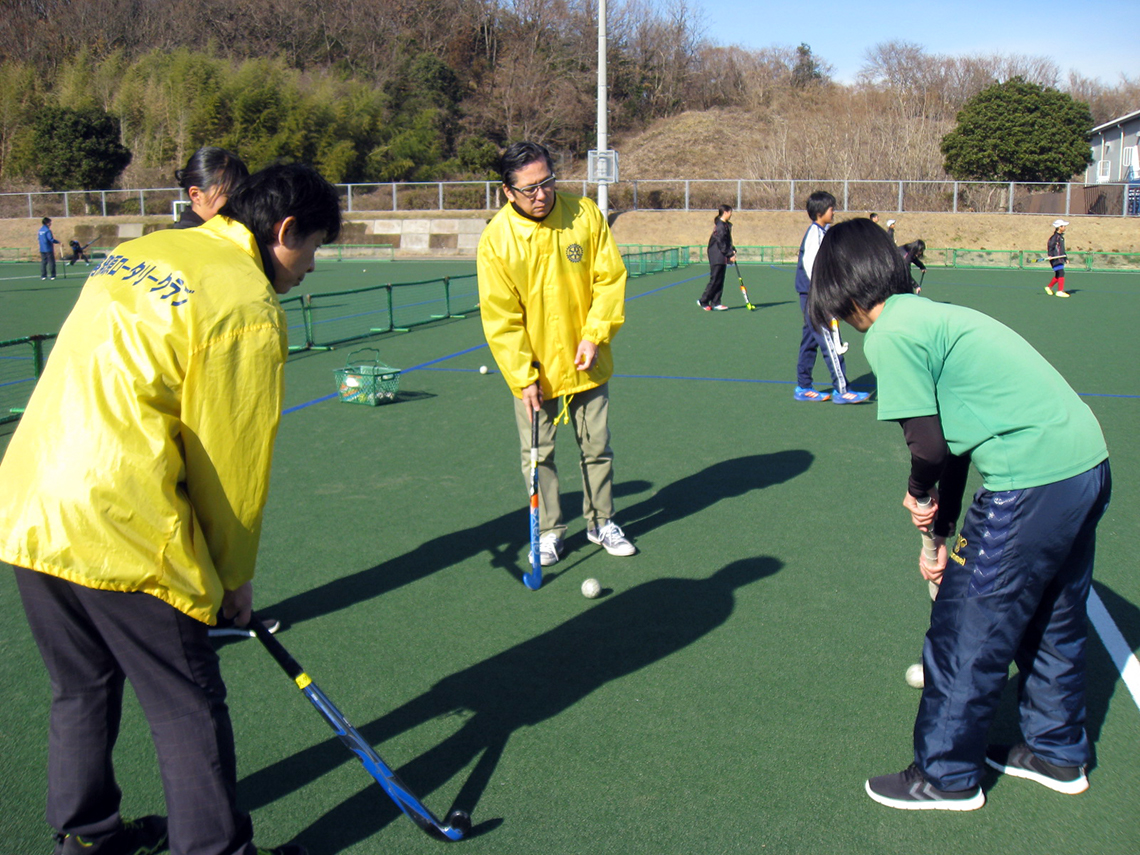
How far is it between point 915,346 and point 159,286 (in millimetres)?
1973

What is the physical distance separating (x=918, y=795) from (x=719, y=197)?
37.5m

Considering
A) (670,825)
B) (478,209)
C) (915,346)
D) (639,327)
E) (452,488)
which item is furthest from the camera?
(478,209)

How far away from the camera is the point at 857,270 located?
2.63 m

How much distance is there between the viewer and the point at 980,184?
34.2 metres

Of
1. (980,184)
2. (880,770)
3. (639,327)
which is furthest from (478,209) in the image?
(880,770)

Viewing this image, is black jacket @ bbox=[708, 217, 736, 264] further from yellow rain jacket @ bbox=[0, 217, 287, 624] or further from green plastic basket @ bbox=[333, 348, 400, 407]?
yellow rain jacket @ bbox=[0, 217, 287, 624]

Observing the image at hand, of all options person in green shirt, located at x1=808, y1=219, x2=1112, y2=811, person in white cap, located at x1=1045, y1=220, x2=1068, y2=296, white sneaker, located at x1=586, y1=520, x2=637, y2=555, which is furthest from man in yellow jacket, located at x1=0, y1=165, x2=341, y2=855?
person in white cap, located at x1=1045, y1=220, x2=1068, y2=296

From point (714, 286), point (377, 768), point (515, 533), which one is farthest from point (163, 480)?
point (714, 286)

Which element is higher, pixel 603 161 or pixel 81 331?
pixel 603 161

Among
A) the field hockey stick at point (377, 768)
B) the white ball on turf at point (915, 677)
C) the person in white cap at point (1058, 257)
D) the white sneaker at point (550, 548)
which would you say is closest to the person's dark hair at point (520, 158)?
the white sneaker at point (550, 548)

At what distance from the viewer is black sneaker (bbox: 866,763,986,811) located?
2775 mm

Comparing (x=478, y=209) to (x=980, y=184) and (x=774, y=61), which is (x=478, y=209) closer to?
(x=980, y=184)

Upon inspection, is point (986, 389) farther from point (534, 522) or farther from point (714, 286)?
point (714, 286)

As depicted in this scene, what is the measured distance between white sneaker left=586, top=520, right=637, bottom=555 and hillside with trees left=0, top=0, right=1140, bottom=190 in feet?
121
